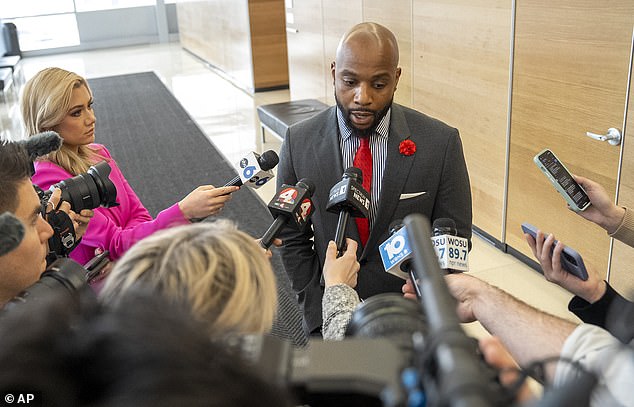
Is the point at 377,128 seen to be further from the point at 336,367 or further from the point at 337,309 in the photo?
the point at 336,367

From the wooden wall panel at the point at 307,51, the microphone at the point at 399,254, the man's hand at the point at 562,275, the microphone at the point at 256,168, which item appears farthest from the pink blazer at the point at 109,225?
the wooden wall panel at the point at 307,51

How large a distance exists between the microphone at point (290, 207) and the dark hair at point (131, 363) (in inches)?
36.5

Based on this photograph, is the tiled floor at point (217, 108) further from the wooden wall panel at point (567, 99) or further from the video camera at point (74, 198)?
the video camera at point (74, 198)

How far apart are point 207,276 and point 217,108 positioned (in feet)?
23.5

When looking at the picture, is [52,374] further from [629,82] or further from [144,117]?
[144,117]

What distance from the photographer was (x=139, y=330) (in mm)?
542

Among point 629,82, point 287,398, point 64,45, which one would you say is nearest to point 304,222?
point 287,398

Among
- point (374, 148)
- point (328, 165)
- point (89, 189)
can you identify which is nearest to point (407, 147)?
point (374, 148)

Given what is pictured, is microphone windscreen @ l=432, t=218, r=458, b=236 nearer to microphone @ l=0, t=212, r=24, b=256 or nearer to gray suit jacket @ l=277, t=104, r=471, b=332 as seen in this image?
gray suit jacket @ l=277, t=104, r=471, b=332

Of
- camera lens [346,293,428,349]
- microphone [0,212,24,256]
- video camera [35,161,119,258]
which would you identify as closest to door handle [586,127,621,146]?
video camera [35,161,119,258]

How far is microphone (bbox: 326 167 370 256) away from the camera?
153cm

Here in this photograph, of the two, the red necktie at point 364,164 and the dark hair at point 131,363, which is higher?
the dark hair at point 131,363

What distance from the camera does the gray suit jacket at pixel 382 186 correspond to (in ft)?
5.99

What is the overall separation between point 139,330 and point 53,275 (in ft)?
2.00
